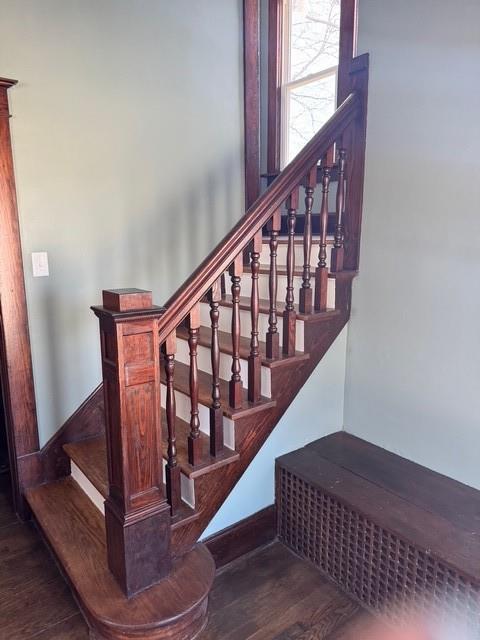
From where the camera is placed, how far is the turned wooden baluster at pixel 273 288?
72.2 inches

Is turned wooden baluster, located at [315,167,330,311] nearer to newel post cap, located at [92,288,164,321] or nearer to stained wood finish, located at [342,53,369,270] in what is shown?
stained wood finish, located at [342,53,369,270]

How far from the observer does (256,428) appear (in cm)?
191

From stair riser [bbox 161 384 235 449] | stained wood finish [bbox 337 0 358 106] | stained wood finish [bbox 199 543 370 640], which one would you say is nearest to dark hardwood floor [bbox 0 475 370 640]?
stained wood finish [bbox 199 543 370 640]

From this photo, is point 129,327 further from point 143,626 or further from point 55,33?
point 55,33

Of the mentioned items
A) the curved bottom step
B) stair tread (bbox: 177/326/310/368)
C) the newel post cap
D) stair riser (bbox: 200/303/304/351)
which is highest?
the newel post cap

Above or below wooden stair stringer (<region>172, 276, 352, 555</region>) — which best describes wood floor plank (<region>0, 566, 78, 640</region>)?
below

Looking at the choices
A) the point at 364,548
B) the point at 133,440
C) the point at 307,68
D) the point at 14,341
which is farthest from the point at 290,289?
the point at 307,68

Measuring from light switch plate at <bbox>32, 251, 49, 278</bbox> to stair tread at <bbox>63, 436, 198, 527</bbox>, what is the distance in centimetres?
89

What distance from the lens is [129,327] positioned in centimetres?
139

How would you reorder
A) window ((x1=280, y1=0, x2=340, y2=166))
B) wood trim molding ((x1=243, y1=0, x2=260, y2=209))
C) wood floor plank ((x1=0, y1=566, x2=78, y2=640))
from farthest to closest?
window ((x1=280, y1=0, x2=340, y2=166)) → wood trim molding ((x1=243, y1=0, x2=260, y2=209)) → wood floor plank ((x1=0, y1=566, x2=78, y2=640))

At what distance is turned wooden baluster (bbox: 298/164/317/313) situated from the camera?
1.95 metres

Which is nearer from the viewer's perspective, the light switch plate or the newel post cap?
the newel post cap

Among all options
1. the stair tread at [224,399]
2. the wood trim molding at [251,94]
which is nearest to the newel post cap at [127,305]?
the stair tread at [224,399]

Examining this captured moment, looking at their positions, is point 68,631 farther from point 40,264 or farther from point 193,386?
point 40,264
